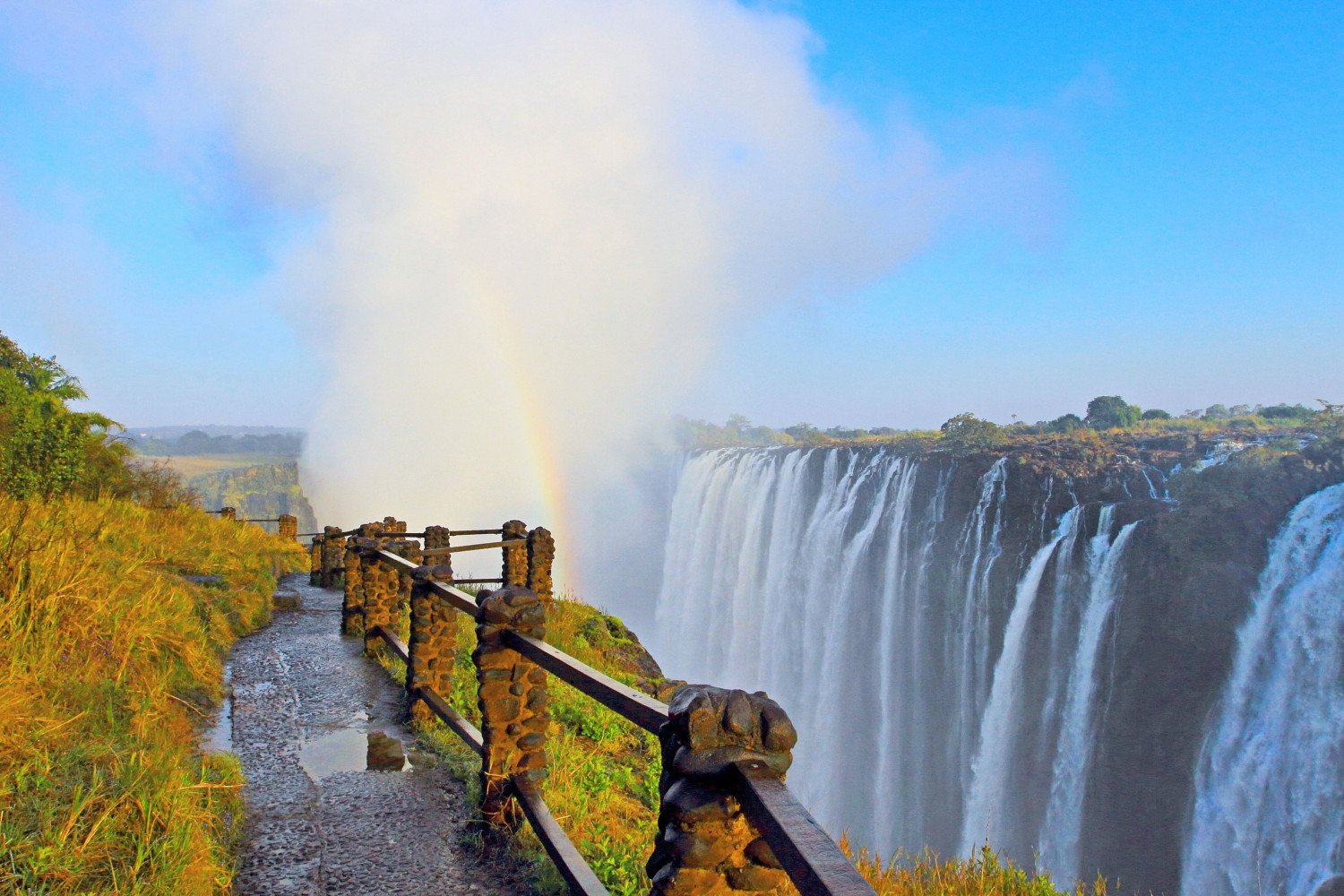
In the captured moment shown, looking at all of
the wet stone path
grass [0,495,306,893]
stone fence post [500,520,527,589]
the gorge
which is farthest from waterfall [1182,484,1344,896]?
grass [0,495,306,893]

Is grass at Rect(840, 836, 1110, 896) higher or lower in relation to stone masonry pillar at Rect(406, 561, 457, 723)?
lower

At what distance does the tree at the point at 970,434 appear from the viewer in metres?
27.6

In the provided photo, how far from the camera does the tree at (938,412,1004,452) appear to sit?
90.4 feet

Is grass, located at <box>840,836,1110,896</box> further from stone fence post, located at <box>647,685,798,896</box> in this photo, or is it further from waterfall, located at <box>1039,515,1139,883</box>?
waterfall, located at <box>1039,515,1139,883</box>

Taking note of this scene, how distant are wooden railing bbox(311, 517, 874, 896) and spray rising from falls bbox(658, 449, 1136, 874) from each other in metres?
20.2

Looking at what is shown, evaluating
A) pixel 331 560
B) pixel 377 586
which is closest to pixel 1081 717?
pixel 331 560

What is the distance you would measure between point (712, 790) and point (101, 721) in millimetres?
3610

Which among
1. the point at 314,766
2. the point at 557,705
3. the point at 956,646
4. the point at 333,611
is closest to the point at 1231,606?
the point at 956,646

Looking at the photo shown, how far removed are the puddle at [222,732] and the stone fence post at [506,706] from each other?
2.02 m

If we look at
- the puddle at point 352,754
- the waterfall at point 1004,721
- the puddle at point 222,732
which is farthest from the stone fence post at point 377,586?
the waterfall at point 1004,721

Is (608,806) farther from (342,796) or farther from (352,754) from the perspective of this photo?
(352,754)

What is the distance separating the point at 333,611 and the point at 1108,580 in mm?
19163

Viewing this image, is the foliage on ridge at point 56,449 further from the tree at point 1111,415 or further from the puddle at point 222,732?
the tree at point 1111,415

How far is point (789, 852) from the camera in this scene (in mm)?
1489
